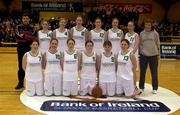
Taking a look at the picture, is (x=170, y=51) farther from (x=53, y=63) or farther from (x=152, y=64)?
(x=53, y=63)

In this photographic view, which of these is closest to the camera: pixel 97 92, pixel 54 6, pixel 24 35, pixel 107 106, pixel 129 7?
pixel 107 106

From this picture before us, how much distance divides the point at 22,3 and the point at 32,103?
11.5 meters

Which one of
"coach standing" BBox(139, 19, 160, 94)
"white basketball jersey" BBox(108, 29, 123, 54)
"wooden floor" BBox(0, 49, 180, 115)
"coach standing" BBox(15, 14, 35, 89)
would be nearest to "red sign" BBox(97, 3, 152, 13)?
"wooden floor" BBox(0, 49, 180, 115)

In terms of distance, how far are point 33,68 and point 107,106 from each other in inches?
63.6

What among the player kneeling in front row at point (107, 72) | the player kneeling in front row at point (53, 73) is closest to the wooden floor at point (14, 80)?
the player kneeling in front row at point (53, 73)

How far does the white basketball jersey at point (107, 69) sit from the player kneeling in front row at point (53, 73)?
2.58 feet

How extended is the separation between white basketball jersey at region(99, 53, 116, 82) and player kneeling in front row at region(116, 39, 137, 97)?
0.11 meters

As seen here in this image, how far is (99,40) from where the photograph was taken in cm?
736

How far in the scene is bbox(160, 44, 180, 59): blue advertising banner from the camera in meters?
11.2

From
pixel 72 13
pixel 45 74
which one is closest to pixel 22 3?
pixel 72 13

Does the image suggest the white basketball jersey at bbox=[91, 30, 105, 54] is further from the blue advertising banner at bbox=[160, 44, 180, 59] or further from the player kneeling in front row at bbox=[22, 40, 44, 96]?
the blue advertising banner at bbox=[160, 44, 180, 59]

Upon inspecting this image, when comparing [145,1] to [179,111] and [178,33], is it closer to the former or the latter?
[178,33]

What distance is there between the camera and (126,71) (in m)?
6.41

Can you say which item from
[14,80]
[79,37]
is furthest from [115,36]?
[14,80]
